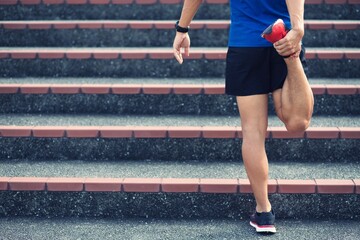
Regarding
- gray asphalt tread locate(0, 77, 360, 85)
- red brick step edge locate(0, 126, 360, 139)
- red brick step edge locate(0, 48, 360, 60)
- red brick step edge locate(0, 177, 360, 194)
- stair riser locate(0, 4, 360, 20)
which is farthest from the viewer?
stair riser locate(0, 4, 360, 20)

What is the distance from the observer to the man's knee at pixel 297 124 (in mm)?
2723

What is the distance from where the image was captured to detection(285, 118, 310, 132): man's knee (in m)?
2.72

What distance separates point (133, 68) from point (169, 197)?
146 cm

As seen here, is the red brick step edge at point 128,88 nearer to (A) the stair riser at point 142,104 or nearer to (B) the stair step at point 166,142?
(A) the stair riser at point 142,104

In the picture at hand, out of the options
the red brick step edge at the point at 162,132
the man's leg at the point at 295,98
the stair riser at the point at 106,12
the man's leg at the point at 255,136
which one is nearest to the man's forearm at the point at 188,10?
the man's leg at the point at 255,136

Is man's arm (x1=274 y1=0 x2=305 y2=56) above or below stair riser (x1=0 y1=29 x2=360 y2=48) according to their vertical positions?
above

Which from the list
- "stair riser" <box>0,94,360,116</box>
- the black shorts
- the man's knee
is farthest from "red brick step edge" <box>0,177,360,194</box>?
"stair riser" <box>0,94,360,116</box>

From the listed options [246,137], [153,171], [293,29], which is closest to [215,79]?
[153,171]

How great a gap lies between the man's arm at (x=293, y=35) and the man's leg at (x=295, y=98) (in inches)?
4.9

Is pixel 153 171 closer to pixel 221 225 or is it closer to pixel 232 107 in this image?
pixel 221 225

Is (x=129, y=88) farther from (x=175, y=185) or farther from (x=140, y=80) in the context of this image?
(x=175, y=185)

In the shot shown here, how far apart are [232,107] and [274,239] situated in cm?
126

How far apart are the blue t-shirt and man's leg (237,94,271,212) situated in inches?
11.8

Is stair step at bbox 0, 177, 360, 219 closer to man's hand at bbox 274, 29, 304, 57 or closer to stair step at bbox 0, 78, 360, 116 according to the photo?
stair step at bbox 0, 78, 360, 116
